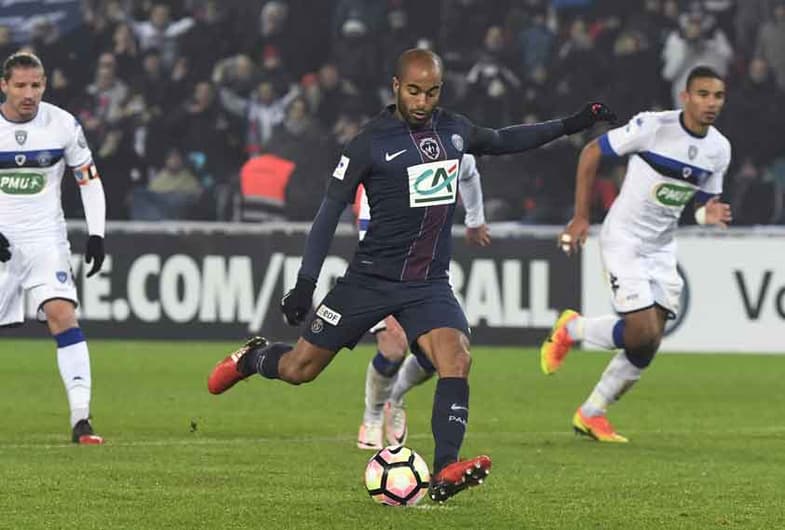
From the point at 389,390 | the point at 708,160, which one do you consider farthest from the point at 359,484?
the point at 708,160

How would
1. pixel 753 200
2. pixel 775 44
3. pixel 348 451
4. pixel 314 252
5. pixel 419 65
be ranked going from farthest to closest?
pixel 775 44 → pixel 753 200 → pixel 348 451 → pixel 314 252 → pixel 419 65

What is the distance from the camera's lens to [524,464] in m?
9.45

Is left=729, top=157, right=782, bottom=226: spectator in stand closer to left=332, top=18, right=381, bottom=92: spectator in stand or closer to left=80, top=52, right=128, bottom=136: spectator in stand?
left=332, top=18, right=381, bottom=92: spectator in stand

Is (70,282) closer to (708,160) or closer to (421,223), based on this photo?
(421,223)

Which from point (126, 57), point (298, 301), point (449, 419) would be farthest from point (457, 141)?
point (126, 57)

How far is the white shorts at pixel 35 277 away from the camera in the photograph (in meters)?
10.2

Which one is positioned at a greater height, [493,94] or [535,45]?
[535,45]

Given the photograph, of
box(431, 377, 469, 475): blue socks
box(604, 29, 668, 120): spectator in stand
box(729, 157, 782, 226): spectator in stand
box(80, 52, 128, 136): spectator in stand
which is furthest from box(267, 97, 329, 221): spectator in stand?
box(431, 377, 469, 475): blue socks

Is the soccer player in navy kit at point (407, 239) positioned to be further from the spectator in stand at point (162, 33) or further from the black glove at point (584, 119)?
the spectator in stand at point (162, 33)

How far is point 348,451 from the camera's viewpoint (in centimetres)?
1002

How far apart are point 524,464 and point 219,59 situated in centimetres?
1138

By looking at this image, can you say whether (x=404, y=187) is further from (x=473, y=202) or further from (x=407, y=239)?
(x=473, y=202)

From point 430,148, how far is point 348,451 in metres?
2.68

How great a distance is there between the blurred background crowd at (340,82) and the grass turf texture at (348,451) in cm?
205
